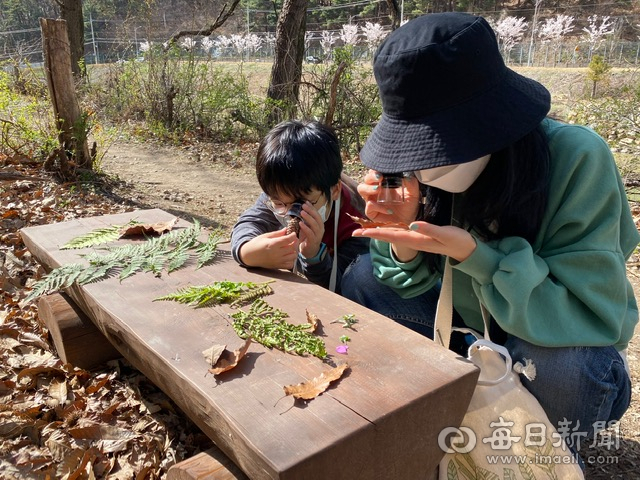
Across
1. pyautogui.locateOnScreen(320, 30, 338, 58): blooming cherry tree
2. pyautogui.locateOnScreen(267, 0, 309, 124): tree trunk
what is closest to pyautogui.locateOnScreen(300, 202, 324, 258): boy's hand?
pyautogui.locateOnScreen(267, 0, 309, 124): tree trunk

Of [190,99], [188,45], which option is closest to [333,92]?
[190,99]

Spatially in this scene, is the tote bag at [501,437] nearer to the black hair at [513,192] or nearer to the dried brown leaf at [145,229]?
the black hair at [513,192]

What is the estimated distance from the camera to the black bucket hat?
126 centimetres

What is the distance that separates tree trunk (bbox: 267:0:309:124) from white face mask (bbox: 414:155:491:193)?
6.26 m

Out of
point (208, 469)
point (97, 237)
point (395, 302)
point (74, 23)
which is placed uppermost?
point (74, 23)

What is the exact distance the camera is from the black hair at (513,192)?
1411 millimetres

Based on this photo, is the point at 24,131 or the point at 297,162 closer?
the point at 297,162

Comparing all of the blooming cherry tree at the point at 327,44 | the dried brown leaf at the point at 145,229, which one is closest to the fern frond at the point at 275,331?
the dried brown leaf at the point at 145,229

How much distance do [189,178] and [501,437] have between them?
554cm

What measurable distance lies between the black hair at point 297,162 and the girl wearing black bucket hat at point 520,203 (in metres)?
0.50

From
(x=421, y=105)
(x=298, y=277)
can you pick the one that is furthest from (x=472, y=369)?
(x=298, y=277)

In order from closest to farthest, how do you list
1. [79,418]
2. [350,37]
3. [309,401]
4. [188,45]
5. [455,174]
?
[309,401] < [455,174] < [79,418] < [350,37] < [188,45]

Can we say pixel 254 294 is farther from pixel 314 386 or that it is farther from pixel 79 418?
pixel 79 418

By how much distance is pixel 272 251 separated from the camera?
1.81 meters
